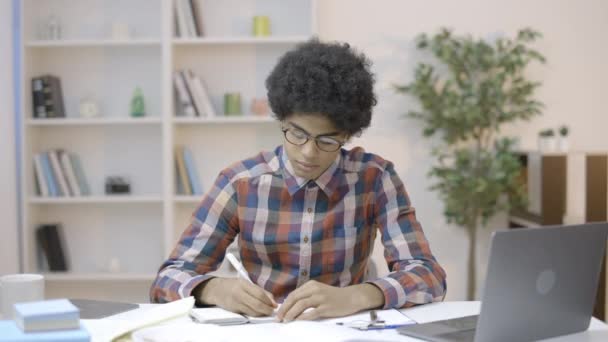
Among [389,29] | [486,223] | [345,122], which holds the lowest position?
[486,223]

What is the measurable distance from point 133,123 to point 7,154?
652mm

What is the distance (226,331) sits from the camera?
58.4 inches

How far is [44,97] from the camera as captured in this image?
4.14 metres

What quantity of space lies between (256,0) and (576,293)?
309 cm

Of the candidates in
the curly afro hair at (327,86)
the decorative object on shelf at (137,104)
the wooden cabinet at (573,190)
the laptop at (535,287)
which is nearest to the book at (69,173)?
the decorative object on shelf at (137,104)

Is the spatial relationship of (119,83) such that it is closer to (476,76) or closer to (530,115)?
(476,76)

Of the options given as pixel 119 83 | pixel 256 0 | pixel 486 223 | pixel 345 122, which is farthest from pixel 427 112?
pixel 345 122

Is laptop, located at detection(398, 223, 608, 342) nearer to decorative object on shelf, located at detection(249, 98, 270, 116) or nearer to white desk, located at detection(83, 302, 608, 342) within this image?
white desk, located at detection(83, 302, 608, 342)

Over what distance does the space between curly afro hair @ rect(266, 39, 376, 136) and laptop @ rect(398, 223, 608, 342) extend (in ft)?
1.80

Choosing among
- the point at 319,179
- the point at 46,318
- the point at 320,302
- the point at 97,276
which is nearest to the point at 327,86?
the point at 319,179

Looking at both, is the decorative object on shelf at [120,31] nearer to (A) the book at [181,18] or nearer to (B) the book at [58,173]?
(A) the book at [181,18]

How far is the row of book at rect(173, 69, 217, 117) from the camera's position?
4105 mm

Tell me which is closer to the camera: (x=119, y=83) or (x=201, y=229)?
(x=201, y=229)

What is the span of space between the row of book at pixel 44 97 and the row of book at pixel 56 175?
21 cm
